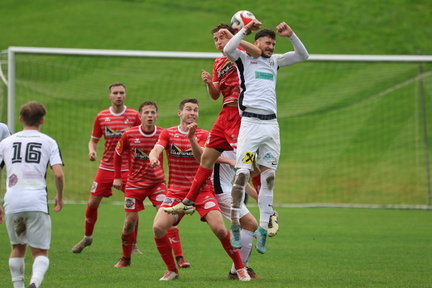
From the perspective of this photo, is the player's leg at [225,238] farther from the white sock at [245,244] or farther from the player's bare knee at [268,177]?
the player's bare knee at [268,177]

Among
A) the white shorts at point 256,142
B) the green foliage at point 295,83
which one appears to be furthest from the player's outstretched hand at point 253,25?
the green foliage at point 295,83

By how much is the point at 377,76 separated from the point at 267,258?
19230 mm

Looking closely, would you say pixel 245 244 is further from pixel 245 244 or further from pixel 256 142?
pixel 256 142

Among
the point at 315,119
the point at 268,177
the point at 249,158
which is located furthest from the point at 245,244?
the point at 315,119

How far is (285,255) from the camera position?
41.9 ft

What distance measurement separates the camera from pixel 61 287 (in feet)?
29.8

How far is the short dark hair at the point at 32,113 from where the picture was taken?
8.01 meters

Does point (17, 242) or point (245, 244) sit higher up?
point (17, 242)

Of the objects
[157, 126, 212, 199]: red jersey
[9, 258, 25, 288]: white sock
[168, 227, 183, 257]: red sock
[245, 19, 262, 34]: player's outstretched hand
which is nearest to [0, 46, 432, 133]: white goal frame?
[168, 227, 183, 257]: red sock

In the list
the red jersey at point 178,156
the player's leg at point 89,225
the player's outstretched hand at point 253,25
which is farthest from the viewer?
the player's leg at point 89,225

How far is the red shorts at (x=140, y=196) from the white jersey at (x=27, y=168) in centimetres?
350

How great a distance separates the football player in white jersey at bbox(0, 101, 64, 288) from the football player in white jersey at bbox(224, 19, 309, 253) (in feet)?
7.82

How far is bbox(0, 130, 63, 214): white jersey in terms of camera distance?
787 centimetres

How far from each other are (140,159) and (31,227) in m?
3.75
